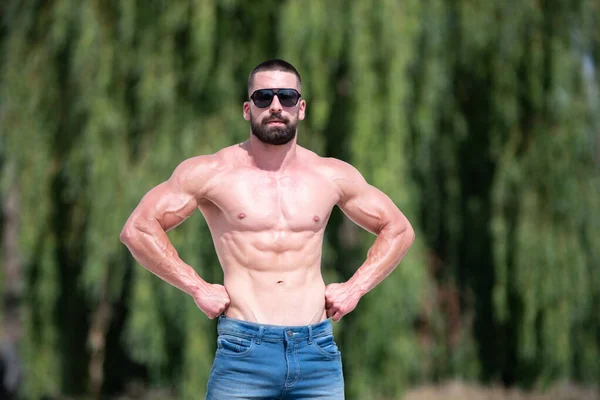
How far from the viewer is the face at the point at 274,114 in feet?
11.6

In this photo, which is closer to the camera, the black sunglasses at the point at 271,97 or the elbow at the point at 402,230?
the black sunglasses at the point at 271,97

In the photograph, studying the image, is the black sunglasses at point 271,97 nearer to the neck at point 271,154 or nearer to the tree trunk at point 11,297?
the neck at point 271,154

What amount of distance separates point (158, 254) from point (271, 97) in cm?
69

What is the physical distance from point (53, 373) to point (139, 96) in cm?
255

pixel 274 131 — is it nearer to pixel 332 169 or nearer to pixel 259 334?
pixel 332 169

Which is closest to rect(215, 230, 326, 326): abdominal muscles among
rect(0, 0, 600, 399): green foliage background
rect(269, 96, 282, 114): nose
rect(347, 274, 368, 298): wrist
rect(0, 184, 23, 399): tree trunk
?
rect(347, 274, 368, 298): wrist

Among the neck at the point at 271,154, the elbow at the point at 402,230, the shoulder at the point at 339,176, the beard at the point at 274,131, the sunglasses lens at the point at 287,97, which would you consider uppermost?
the sunglasses lens at the point at 287,97

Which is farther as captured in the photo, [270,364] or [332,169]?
[332,169]

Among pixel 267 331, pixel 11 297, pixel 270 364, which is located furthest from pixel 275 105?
pixel 11 297

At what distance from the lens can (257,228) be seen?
11.6 feet

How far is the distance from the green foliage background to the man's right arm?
13.5 feet

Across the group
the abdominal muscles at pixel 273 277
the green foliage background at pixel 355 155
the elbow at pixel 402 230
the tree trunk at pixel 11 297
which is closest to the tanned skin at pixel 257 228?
the abdominal muscles at pixel 273 277

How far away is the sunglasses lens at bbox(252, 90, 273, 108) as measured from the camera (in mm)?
3525

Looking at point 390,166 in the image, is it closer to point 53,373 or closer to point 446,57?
point 446,57
